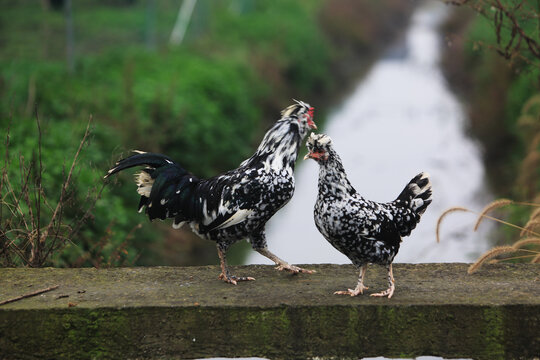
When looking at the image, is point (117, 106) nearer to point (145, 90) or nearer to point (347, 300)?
point (145, 90)

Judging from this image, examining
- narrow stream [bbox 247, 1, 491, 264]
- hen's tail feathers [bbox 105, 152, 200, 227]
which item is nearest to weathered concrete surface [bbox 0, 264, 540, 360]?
hen's tail feathers [bbox 105, 152, 200, 227]

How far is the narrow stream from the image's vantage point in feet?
33.0

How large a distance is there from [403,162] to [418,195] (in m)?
9.98

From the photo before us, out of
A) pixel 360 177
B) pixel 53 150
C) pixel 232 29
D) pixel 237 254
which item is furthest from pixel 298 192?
pixel 232 29

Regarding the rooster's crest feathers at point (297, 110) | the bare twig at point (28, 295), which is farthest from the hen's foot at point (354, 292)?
the bare twig at point (28, 295)

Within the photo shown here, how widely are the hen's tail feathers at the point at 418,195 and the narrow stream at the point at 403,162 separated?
15.4 ft

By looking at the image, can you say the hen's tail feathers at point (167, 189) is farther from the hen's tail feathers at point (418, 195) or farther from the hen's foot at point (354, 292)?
the hen's tail feathers at point (418, 195)

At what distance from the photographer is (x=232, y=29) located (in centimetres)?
1875

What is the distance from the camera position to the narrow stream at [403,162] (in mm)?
10070

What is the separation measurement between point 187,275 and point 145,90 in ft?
22.1

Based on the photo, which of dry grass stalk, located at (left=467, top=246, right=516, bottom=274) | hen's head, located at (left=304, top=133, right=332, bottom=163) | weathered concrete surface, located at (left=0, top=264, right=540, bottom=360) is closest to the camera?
weathered concrete surface, located at (left=0, top=264, right=540, bottom=360)

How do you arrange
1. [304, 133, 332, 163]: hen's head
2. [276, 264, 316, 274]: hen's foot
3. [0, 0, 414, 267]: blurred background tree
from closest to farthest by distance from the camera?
[304, 133, 332, 163]: hen's head → [276, 264, 316, 274]: hen's foot → [0, 0, 414, 267]: blurred background tree

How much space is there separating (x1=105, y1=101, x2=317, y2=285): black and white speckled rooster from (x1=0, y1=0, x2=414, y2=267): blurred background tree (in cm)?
61

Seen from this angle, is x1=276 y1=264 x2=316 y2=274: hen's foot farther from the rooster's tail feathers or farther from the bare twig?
the bare twig
